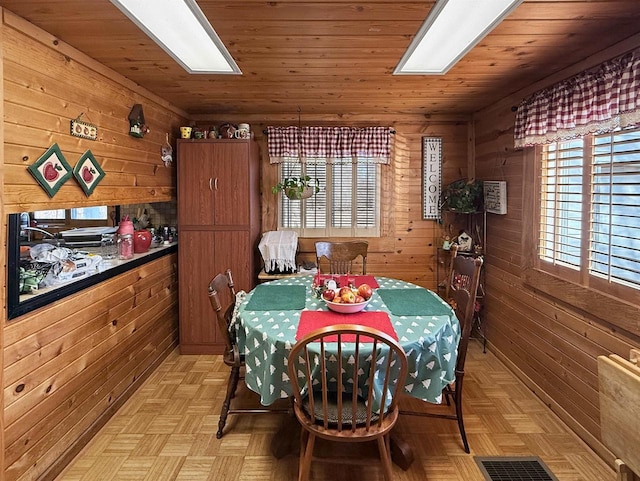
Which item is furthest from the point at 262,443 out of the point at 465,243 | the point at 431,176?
the point at 431,176

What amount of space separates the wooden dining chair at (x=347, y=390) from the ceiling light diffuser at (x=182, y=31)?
5.19 feet

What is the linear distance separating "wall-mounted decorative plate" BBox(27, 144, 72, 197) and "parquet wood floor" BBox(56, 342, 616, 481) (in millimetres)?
1502

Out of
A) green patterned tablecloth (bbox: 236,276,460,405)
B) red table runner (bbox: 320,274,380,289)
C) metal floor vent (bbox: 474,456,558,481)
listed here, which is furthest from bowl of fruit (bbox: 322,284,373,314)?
metal floor vent (bbox: 474,456,558,481)

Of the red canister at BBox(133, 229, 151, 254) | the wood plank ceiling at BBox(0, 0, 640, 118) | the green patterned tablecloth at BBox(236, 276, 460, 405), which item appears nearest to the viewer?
the wood plank ceiling at BBox(0, 0, 640, 118)

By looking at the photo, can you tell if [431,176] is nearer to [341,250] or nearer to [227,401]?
[341,250]

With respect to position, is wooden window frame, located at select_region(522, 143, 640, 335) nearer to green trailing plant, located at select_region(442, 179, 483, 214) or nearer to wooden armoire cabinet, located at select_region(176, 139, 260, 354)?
green trailing plant, located at select_region(442, 179, 483, 214)

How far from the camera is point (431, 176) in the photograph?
432cm

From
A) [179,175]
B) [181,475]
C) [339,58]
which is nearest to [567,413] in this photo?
[181,475]

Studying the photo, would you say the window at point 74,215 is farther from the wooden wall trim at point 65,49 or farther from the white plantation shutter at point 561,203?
the white plantation shutter at point 561,203

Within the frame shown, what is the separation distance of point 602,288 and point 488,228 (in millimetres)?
1600

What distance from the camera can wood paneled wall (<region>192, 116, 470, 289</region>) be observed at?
4293mm

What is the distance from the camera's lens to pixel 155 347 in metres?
3.52

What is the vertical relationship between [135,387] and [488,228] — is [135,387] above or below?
below

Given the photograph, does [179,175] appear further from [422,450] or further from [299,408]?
[422,450]
